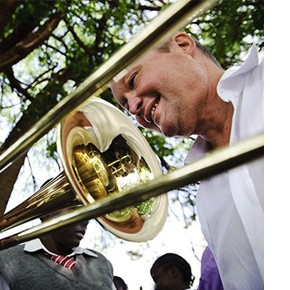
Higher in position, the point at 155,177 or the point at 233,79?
the point at 233,79

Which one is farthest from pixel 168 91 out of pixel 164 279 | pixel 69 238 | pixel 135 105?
pixel 164 279

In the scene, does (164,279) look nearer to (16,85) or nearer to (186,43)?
(186,43)

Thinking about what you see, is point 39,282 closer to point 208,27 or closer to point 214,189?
point 214,189

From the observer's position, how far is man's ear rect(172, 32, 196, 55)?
1180mm

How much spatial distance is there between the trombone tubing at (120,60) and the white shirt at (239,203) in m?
0.49

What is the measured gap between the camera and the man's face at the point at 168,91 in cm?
113

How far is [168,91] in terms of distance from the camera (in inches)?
45.1

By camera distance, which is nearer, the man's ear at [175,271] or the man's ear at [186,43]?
the man's ear at [186,43]

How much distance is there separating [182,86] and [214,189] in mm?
224

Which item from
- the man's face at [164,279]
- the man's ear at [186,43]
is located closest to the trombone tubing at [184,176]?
the man's ear at [186,43]

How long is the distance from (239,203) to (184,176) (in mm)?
646

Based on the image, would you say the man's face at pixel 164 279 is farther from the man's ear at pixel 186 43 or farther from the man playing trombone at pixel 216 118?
the man's ear at pixel 186 43

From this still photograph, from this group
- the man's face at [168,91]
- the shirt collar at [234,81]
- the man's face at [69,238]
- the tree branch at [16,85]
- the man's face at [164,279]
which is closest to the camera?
the shirt collar at [234,81]
